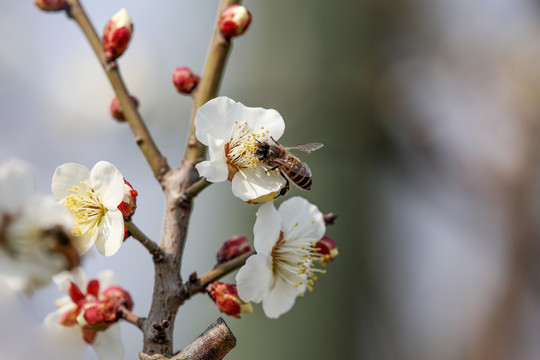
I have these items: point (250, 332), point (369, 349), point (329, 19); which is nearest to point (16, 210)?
point (250, 332)

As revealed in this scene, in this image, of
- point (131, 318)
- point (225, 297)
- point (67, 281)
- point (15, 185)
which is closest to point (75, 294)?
point (67, 281)

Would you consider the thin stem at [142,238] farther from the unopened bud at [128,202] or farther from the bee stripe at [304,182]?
the bee stripe at [304,182]

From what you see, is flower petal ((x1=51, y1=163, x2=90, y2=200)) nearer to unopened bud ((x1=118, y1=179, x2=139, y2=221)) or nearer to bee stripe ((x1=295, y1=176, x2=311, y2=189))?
unopened bud ((x1=118, y1=179, x2=139, y2=221))

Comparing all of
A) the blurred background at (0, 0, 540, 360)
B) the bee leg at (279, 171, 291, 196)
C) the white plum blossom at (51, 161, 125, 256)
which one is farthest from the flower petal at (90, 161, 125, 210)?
the blurred background at (0, 0, 540, 360)

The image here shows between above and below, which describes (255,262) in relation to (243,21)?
below

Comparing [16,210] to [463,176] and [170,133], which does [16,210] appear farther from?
[170,133]

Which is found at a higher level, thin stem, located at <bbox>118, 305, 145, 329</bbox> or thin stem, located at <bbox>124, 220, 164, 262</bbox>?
thin stem, located at <bbox>124, 220, 164, 262</bbox>
